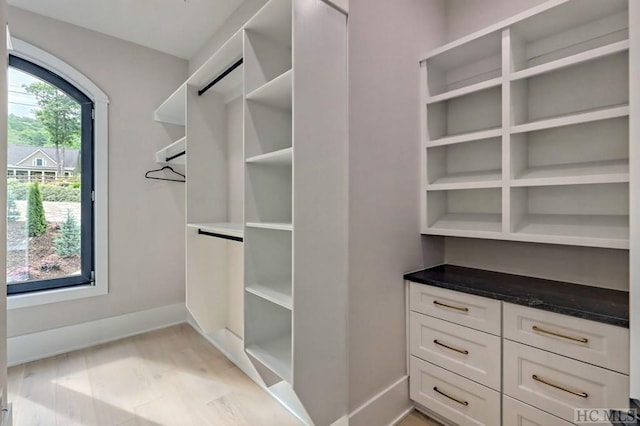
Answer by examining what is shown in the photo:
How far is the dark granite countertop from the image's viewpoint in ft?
4.02

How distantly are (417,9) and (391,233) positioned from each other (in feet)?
4.64

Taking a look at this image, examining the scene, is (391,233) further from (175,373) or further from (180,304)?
(180,304)

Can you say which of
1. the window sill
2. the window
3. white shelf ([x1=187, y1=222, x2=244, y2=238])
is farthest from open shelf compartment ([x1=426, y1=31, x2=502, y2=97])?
the window sill

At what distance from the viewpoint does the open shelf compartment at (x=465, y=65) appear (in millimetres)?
1750

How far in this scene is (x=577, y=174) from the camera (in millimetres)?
1442

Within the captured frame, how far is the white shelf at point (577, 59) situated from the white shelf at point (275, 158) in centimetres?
125

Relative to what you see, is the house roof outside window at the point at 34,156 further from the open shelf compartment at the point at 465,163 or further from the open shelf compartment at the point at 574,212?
the open shelf compartment at the point at 574,212

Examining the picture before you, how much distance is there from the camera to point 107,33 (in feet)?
8.99

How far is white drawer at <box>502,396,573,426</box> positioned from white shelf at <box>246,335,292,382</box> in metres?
1.06

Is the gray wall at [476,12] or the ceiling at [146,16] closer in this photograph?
the gray wall at [476,12]

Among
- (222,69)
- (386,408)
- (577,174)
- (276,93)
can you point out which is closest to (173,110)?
(222,69)

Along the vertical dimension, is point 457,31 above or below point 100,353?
above

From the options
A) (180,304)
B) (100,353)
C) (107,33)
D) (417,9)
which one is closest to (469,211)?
(417,9)

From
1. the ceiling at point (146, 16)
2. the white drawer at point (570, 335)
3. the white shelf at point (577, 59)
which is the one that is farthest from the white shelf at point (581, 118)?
the ceiling at point (146, 16)
